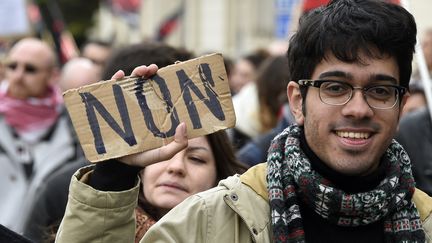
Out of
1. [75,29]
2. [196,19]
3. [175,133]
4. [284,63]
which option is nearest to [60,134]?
[284,63]

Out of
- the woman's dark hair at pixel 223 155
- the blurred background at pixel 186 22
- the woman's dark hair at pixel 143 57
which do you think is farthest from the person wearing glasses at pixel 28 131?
the woman's dark hair at pixel 223 155

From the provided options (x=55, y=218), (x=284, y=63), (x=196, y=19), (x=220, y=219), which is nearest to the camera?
(x=220, y=219)

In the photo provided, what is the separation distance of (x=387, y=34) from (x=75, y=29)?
58431 mm

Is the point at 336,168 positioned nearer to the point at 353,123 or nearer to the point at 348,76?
the point at 353,123

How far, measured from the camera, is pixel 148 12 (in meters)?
41.3

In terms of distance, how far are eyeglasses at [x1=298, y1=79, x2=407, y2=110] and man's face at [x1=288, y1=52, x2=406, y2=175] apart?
13mm

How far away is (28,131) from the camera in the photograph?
26.3 ft

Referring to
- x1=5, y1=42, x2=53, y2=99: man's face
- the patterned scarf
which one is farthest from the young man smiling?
x1=5, y1=42, x2=53, y2=99: man's face

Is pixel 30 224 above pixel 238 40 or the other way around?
above

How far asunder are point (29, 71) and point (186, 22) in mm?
28275

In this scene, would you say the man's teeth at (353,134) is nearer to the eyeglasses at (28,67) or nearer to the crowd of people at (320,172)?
the crowd of people at (320,172)

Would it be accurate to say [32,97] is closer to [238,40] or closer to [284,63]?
[284,63]

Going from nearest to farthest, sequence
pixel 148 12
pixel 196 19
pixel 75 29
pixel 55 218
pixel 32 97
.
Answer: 1. pixel 55 218
2. pixel 32 97
3. pixel 196 19
4. pixel 148 12
5. pixel 75 29

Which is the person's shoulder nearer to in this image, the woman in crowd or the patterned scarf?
the woman in crowd
